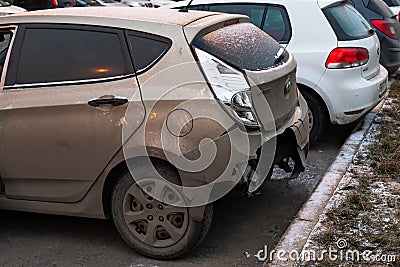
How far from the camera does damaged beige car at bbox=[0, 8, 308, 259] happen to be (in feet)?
13.4

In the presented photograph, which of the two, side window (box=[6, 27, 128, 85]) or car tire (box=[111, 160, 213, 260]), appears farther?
side window (box=[6, 27, 128, 85])

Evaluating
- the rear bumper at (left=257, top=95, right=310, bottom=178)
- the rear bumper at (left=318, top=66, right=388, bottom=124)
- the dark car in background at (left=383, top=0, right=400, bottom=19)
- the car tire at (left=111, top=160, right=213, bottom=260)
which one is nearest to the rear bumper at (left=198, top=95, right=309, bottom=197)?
the rear bumper at (left=257, top=95, right=310, bottom=178)

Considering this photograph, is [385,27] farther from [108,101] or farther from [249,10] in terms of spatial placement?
[108,101]

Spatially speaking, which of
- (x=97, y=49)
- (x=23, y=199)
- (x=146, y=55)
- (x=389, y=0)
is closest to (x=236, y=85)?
(x=146, y=55)

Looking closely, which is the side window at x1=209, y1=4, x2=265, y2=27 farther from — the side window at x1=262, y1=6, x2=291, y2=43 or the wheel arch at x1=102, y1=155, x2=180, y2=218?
the wheel arch at x1=102, y1=155, x2=180, y2=218

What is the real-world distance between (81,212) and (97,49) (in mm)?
1119

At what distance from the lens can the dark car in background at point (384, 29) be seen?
30.3 feet

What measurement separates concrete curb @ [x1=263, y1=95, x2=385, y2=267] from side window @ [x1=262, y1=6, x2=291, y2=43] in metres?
1.26

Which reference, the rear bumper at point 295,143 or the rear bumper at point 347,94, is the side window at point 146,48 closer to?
the rear bumper at point 295,143

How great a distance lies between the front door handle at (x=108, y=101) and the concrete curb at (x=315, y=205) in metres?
1.38

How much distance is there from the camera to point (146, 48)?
170 inches

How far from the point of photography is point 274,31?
22.6 ft

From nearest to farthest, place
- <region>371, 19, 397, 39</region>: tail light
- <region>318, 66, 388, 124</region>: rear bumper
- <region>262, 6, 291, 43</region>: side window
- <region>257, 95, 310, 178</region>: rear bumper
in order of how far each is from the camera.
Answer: <region>257, 95, 310, 178</region>: rear bumper, <region>318, 66, 388, 124</region>: rear bumper, <region>262, 6, 291, 43</region>: side window, <region>371, 19, 397, 39</region>: tail light

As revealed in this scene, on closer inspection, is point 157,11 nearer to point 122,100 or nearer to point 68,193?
point 122,100
